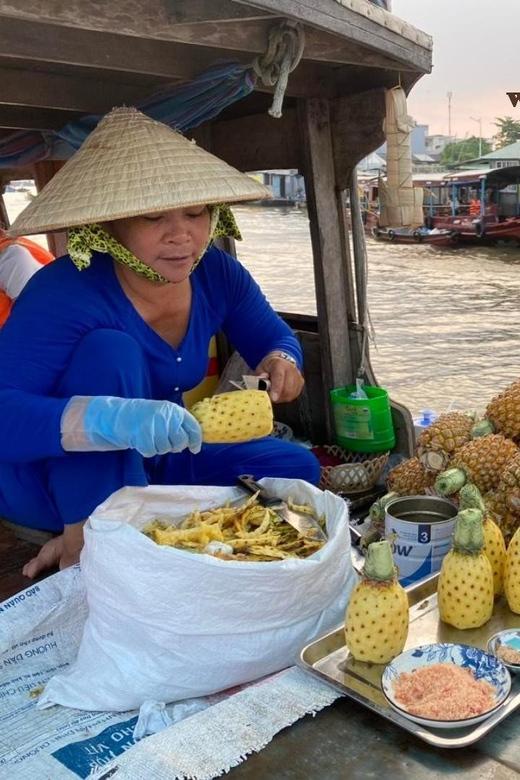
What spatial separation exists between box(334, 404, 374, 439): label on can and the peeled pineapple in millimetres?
1384

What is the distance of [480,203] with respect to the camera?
2580 cm

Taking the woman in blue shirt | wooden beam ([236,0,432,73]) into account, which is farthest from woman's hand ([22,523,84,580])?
wooden beam ([236,0,432,73])

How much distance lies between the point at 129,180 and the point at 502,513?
1.54 m

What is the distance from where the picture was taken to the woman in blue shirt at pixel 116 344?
7.10 feet

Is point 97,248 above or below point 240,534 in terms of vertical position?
above

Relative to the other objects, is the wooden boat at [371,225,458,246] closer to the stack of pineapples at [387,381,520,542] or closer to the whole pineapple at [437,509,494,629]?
the stack of pineapples at [387,381,520,542]

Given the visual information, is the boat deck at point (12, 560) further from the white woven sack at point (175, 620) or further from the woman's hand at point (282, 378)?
the woman's hand at point (282, 378)

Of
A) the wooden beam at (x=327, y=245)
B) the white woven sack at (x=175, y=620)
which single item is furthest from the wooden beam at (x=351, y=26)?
the white woven sack at (x=175, y=620)

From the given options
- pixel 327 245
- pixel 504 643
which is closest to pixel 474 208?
pixel 327 245

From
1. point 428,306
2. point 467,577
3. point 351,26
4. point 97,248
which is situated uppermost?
point 351,26

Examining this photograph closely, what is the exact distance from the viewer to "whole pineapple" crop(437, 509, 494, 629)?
1862 millimetres

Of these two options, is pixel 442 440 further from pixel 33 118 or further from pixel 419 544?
pixel 33 118

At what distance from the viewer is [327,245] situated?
12.3 ft

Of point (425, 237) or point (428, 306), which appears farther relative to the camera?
point (425, 237)
